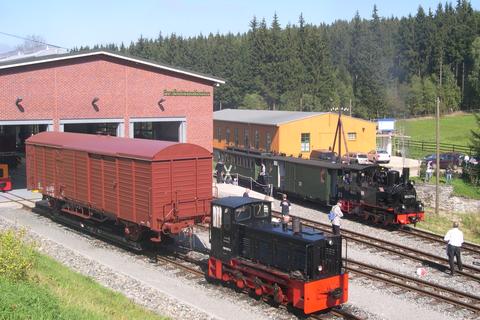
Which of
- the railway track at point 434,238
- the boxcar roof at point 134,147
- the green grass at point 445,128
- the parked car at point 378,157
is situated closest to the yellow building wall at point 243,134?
the parked car at point 378,157

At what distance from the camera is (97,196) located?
1958cm

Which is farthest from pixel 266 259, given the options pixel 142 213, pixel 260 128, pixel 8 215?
pixel 260 128

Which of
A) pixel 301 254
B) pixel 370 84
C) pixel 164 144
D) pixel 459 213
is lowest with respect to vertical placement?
pixel 459 213

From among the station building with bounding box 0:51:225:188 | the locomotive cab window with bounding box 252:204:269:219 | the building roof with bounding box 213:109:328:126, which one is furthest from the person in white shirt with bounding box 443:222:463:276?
the building roof with bounding box 213:109:328:126

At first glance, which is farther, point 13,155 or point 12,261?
point 13,155

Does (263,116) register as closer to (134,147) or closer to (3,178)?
(3,178)

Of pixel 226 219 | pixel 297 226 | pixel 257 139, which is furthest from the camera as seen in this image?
pixel 257 139

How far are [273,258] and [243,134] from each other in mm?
33036

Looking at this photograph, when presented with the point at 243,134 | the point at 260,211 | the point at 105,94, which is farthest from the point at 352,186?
the point at 243,134

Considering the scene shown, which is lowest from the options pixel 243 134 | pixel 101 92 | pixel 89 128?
pixel 243 134

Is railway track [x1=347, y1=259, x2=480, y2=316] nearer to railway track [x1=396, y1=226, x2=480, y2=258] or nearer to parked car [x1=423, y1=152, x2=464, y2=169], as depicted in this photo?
railway track [x1=396, y1=226, x2=480, y2=258]

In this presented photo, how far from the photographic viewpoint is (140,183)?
1744 cm

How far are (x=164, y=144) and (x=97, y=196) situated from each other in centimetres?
372

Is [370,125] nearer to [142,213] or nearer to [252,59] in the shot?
[142,213]
